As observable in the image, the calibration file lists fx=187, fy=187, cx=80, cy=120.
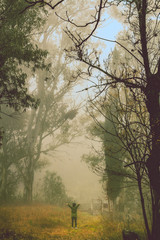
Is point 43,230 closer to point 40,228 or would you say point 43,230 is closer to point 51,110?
point 40,228

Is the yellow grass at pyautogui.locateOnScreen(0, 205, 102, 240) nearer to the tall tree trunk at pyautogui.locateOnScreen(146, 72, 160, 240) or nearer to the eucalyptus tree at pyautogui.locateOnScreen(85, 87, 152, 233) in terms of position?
the eucalyptus tree at pyautogui.locateOnScreen(85, 87, 152, 233)

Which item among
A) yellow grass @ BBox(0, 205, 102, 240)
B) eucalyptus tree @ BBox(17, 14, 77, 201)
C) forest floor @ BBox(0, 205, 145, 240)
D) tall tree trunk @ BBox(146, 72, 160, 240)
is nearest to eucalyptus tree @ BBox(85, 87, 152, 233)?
tall tree trunk @ BBox(146, 72, 160, 240)

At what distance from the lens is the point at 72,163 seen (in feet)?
212

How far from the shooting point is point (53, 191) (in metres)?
22.0

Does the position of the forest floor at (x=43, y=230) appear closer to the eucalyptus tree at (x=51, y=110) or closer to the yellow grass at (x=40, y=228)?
the yellow grass at (x=40, y=228)

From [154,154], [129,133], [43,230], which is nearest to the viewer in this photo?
[154,154]

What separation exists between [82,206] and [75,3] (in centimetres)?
2482

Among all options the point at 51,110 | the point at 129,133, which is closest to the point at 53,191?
the point at 51,110

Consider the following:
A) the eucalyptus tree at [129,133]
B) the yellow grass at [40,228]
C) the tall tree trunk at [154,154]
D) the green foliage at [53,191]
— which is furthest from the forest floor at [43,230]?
the green foliage at [53,191]

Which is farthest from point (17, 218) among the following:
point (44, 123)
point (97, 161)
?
point (44, 123)

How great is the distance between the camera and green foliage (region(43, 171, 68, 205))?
2156cm

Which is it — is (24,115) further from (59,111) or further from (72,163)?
(72,163)

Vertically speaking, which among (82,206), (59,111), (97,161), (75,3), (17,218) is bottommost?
(82,206)

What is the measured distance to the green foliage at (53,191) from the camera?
21.6 m
